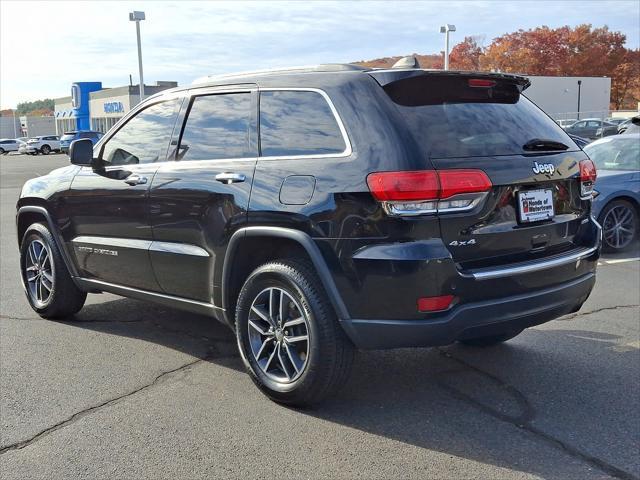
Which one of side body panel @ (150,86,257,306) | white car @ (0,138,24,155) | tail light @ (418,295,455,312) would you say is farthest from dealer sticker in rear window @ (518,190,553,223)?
white car @ (0,138,24,155)

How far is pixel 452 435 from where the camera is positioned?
3.63 metres

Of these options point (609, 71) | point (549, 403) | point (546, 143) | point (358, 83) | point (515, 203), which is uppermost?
point (609, 71)

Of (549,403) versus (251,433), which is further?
(549,403)

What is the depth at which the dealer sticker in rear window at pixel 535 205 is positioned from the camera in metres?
3.69

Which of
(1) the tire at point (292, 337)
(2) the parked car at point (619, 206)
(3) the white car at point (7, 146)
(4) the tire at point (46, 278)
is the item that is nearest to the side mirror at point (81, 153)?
(4) the tire at point (46, 278)

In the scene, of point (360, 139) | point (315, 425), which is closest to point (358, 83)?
point (360, 139)

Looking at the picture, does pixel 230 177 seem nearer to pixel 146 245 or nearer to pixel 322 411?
pixel 146 245

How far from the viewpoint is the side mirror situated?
205 inches

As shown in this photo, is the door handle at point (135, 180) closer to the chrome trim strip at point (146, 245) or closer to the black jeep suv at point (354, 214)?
the black jeep suv at point (354, 214)

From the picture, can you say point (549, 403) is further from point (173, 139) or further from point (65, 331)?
point (65, 331)

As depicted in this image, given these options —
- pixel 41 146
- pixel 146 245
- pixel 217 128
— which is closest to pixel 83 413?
pixel 146 245

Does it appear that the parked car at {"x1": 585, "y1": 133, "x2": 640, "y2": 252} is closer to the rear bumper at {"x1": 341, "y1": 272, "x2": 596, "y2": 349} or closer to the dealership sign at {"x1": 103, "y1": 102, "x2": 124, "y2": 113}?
the rear bumper at {"x1": 341, "y1": 272, "x2": 596, "y2": 349}

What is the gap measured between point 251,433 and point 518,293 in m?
1.63

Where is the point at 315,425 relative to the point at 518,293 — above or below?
below
